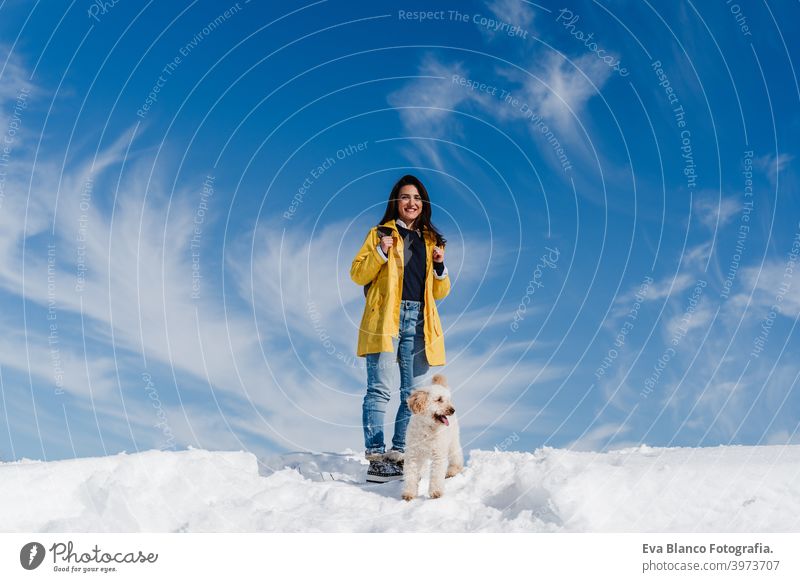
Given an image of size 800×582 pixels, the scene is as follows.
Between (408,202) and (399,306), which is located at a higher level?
(408,202)

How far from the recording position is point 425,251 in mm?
8672

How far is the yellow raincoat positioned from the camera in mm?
8242

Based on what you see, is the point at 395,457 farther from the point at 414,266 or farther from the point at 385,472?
the point at 414,266

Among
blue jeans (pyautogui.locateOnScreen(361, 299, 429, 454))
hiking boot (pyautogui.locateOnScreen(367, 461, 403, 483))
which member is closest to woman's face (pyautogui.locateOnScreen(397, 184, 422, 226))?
blue jeans (pyautogui.locateOnScreen(361, 299, 429, 454))

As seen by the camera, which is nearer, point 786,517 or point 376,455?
point 786,517

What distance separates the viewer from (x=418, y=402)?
23.2ft

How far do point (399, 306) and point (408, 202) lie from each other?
5.10ft

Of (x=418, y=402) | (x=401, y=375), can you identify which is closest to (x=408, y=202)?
(x=401, y=375)

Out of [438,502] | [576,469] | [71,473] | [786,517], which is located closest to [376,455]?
[438,502]

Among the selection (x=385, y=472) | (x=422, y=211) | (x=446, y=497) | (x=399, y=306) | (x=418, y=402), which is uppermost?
(x=422, y=211)

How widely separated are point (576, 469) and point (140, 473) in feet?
17.6

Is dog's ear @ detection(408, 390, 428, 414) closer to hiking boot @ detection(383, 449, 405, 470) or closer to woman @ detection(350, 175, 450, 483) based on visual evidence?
woman @ detection(350, 175, 450, 483)
